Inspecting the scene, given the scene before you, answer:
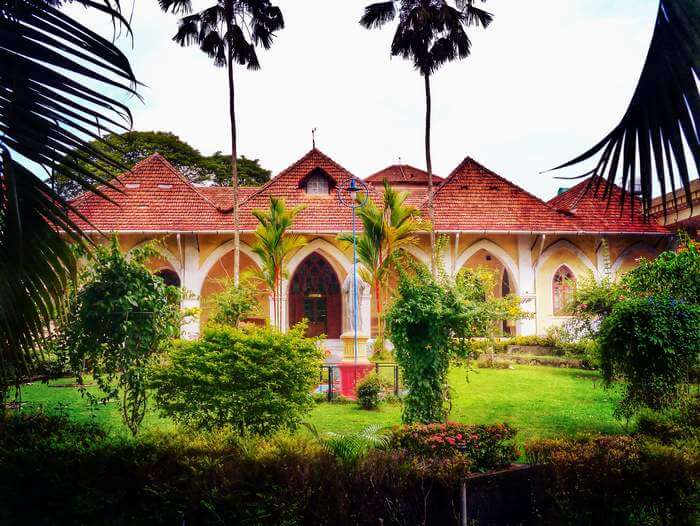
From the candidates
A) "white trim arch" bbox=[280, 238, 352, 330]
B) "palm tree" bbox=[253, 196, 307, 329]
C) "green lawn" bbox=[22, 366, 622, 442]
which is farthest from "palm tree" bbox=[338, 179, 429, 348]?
"green lawn" bbox=[22, 366, 622, 442]

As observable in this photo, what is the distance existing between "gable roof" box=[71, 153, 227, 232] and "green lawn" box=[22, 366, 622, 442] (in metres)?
9.09

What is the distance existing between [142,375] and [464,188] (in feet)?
64.7

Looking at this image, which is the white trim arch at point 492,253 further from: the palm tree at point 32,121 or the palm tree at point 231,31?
the palm tree at point 32,121

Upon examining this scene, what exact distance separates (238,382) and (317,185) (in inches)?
711

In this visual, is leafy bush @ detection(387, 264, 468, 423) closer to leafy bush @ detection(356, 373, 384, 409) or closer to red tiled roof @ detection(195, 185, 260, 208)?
leafy bush @ detection(356, 373, 384, 409)

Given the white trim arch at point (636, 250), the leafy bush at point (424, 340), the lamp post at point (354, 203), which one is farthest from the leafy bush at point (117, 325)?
the white trim arch at point (636, 250)

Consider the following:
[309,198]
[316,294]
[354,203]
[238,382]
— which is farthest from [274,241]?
[238,382]

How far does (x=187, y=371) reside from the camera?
7180mm

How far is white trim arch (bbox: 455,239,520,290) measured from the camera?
24197 millimetres

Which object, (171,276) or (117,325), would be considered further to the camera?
(171,276)

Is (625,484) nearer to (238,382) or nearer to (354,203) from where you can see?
(238,382)

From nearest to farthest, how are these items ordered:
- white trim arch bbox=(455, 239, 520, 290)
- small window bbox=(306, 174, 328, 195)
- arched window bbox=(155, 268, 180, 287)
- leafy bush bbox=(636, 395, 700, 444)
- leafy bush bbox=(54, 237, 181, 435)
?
→ leafy bush bbox=(636, 395, 700, 444) → leafy bush bbox=(54, 237, 181, 435) → white trim arch bbox=(455, 239, 520, 290) → arched window bbox=(155, 268, 180, 287) → small window bbox=(306, 174, 328, 195)

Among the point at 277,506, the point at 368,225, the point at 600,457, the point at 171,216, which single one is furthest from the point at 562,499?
the point at 171,216

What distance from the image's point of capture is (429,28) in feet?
70.1
